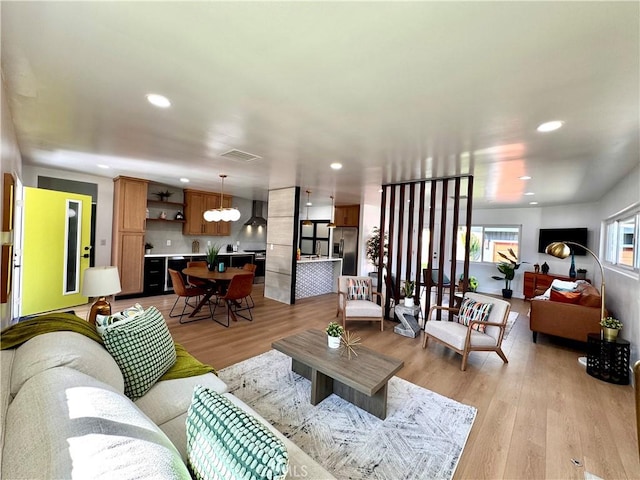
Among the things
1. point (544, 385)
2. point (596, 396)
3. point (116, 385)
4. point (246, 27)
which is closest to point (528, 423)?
point (544, 385)

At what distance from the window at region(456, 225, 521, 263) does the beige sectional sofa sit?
7.97 meters

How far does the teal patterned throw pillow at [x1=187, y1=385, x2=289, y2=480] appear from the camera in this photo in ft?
2.61

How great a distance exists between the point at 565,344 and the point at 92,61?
6.05 meters

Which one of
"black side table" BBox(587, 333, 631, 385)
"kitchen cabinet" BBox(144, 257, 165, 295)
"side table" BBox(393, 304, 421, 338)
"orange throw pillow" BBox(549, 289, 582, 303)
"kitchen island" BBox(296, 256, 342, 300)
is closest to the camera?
"black side table" BBox(587, 333, 631, 385)

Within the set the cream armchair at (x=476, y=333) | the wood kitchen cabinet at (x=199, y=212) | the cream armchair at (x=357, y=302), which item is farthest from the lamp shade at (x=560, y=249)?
the wood kitchen cabinet at (x=199, y=212)

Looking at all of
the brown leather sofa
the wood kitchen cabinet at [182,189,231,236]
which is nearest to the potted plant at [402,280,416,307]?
the brown leather sofa

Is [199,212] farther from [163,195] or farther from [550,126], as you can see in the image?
[550,126]

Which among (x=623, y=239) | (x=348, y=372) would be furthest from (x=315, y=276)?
(x=623, y=239)

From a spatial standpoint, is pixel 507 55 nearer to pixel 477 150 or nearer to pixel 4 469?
pixel 477 150

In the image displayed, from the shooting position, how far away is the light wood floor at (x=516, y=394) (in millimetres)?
1828

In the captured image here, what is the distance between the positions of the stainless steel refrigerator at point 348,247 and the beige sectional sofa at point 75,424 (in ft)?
21.9

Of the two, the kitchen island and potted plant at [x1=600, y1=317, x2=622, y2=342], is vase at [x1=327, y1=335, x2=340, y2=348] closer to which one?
potted plant at [x1=600, y1=317, x2=622, y2=342]

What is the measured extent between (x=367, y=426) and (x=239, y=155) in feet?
10.7

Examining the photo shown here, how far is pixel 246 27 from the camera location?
134 cm
